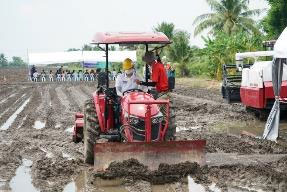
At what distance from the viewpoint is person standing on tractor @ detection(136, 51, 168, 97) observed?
877 cm

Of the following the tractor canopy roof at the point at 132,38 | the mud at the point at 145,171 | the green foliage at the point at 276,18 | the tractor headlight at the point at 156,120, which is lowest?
the mud at the point at 145,171

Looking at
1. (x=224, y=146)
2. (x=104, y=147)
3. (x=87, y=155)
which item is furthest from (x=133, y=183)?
(x=224, y=146)

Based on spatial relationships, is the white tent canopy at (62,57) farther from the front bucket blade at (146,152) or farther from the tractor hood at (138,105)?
the front bucket blade at (146,152)

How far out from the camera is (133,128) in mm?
8000

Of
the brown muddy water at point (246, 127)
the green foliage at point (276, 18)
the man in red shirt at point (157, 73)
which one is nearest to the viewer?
the man in red shirt at point (157, 73)

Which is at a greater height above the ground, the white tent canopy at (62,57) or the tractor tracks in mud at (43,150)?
the white tent canopy at (62,57)

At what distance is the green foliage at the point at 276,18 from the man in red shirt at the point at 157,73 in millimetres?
24941

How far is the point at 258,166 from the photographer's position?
8289mm

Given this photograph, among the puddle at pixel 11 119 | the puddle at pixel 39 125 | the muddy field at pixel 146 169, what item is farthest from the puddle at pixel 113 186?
the puddle at pixel 11 119

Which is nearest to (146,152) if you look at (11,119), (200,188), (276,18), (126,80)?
(200,188)

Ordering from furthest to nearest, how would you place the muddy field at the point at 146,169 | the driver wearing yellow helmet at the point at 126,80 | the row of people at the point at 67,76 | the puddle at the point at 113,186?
the row of people at the point at 67,76
the driver wearing yellow helmet at the point at 126,80
the muddy field at the point at 146,169
the puddle at the point at 113,186

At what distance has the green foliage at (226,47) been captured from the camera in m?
31.9

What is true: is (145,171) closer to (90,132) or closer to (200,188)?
(200,188)

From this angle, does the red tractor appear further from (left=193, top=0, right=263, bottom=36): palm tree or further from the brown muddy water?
(left=193, top=0, right=263, bottom=36): palm tree
